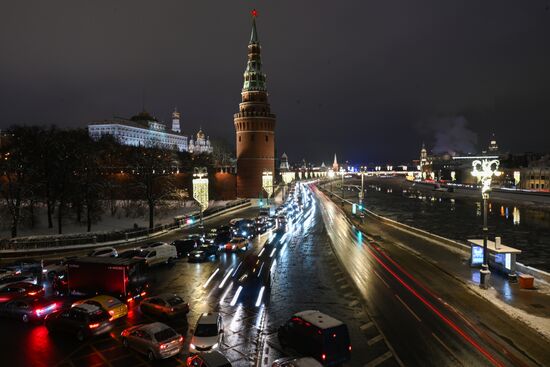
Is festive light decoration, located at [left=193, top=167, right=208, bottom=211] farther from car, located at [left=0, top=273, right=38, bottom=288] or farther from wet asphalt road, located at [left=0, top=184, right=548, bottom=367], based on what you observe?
car, located at [left=0, top=273, right=38, bottom=288]

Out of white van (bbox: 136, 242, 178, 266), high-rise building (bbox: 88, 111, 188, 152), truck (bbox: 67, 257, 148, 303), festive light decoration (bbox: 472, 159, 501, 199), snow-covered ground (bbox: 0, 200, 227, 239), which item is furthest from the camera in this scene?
high-rise building (bbox: 88, 111, 188, 152)

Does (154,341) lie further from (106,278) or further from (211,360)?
(106,278)

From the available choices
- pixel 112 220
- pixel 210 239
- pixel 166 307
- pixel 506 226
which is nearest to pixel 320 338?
pixel 166 307

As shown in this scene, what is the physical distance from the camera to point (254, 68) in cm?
7688

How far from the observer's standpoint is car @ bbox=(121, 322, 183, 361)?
1341 centimetres

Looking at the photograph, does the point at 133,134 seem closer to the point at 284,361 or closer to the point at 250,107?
the point at 250,107

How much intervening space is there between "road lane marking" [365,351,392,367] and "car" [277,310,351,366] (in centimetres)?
78

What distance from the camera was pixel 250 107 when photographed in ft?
252

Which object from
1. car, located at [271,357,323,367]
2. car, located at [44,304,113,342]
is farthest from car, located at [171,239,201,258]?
car, located at [271,357,323,367]

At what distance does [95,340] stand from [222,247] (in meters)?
19.2

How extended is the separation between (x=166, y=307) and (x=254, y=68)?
216 ft

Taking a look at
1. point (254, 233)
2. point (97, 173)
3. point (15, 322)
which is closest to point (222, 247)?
point (254, 233)

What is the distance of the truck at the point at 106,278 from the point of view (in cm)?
1942

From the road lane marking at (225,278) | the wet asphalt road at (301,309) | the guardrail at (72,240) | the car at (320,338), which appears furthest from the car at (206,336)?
the guardrail at (72,240)
